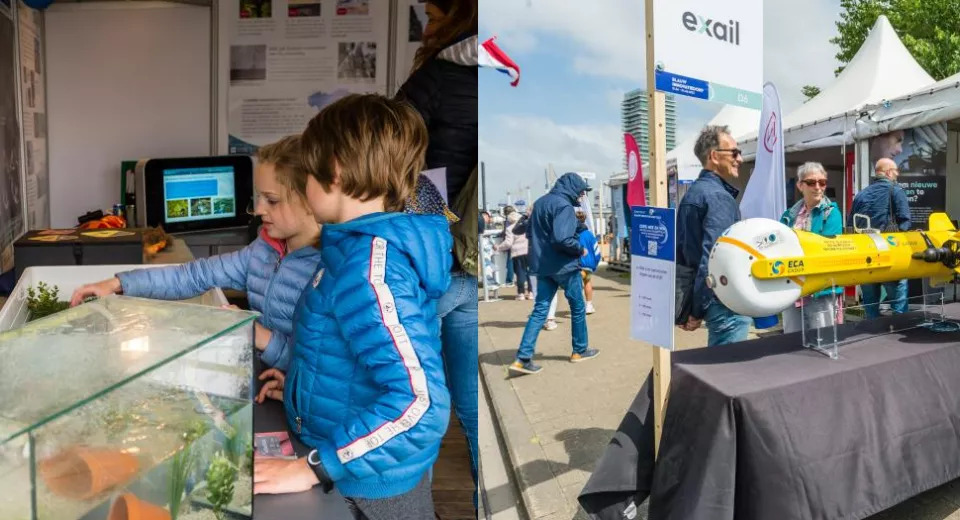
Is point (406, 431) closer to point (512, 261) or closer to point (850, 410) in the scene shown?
point (850, 410)

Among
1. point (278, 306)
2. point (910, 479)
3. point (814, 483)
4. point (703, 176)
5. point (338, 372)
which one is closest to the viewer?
point (338, 372)

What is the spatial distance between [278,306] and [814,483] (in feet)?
4.28

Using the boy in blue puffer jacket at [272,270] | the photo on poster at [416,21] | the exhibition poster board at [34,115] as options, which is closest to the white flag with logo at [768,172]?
the boy in blue puffer jacket at [272,270]

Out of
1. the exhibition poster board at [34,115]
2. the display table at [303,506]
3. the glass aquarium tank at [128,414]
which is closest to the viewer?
the glass aquarium tank at [128,414]

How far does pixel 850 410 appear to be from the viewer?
5.89 feet

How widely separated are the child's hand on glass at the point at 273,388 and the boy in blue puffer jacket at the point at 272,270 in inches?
1.5

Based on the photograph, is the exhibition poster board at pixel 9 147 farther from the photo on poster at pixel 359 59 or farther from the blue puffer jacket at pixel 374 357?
the blue puffer jacket at pixel 374 357

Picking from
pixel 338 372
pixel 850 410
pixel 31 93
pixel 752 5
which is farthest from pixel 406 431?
pixel 31 93

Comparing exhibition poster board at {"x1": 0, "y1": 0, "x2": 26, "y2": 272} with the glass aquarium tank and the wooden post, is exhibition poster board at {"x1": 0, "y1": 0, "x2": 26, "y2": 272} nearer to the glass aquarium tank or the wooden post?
the glass aquarium tank

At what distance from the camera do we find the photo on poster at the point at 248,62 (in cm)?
354

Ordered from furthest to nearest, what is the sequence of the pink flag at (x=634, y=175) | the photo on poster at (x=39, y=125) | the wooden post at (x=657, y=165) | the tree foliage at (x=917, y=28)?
the photo on poster at (x=39, y=125) < the tree foliage at (x=917, y=28) < the pink flag at (x=634, y=175) < the wooden post at (x=657, y=165)

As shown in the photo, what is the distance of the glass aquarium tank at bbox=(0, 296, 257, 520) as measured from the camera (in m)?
0.56

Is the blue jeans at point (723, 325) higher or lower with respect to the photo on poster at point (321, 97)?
lower

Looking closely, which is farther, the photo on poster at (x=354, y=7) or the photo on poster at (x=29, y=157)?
the photo on poster at (x=354, y=7)
